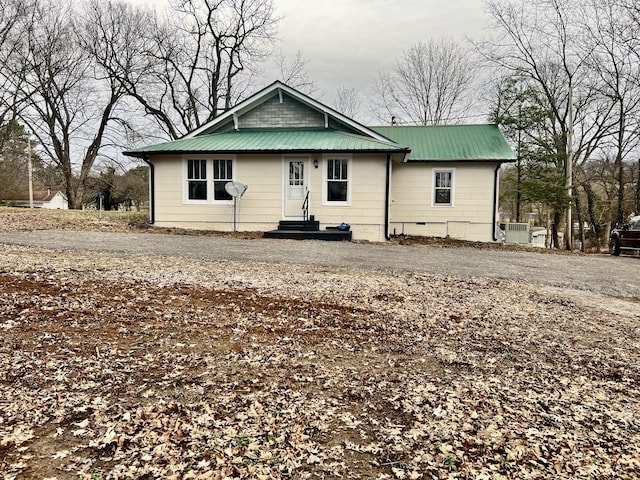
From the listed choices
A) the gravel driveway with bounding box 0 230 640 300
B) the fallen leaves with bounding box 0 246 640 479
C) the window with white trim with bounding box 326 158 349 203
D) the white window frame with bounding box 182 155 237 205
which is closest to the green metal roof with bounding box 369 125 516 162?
the window with white trim with bounding box 326 158 349 203

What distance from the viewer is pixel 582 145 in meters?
23.2

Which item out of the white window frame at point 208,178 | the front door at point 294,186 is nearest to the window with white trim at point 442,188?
the front door at point 294,186

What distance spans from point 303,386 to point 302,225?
1044 cm

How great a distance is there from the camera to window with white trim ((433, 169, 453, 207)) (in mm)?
15377

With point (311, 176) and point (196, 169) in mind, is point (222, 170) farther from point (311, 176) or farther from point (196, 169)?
point (311, 176)

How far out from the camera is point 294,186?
13695mm

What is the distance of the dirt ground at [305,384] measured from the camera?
86.0 inches

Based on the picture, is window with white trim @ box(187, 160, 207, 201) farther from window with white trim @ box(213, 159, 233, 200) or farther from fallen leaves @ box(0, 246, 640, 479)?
fallen leaves @ box(0, 246, 640, 479)

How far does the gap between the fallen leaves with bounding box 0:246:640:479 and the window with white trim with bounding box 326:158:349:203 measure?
8293 millimetres

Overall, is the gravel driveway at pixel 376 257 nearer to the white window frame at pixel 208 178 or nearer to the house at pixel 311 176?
the house at pixel 311 176

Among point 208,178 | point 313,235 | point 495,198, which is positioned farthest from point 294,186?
point 495,198

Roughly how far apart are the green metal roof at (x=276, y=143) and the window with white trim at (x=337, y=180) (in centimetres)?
64

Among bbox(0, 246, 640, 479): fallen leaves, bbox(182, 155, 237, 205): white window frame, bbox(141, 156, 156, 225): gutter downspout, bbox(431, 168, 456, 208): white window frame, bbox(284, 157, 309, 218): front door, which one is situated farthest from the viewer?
bbox(431, 168, 456, 208): white window frame

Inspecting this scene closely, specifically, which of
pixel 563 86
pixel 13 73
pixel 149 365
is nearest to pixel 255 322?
pixel 149 365
